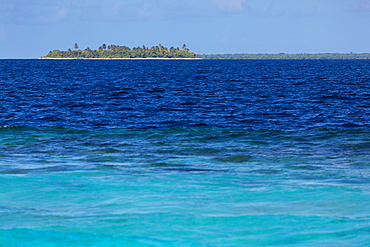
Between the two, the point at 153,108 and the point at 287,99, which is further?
the point at 287,99

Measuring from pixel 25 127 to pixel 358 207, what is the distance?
21.0 metres

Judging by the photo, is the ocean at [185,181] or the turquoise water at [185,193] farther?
the ocean at [185,181]

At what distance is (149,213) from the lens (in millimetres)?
12008

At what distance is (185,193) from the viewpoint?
45.1ft

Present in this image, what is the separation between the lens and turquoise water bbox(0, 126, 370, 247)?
34.9ft

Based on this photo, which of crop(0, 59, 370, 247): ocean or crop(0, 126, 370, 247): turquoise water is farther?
crop(0, 59, 370, 247): ocean

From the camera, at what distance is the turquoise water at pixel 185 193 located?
10.6m

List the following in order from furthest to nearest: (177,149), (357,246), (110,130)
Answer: (110,130) → (177,149) → (357,246)

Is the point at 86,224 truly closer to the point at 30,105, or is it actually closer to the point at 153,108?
the point at 153,108

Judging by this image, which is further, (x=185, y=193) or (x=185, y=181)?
(x=185, y=181)

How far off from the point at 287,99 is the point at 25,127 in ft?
84.8

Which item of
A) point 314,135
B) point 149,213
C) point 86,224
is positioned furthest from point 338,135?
point 86,224

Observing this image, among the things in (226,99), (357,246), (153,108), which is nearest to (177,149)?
(357,246)

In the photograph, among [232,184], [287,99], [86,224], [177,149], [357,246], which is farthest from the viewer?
[287,99]
